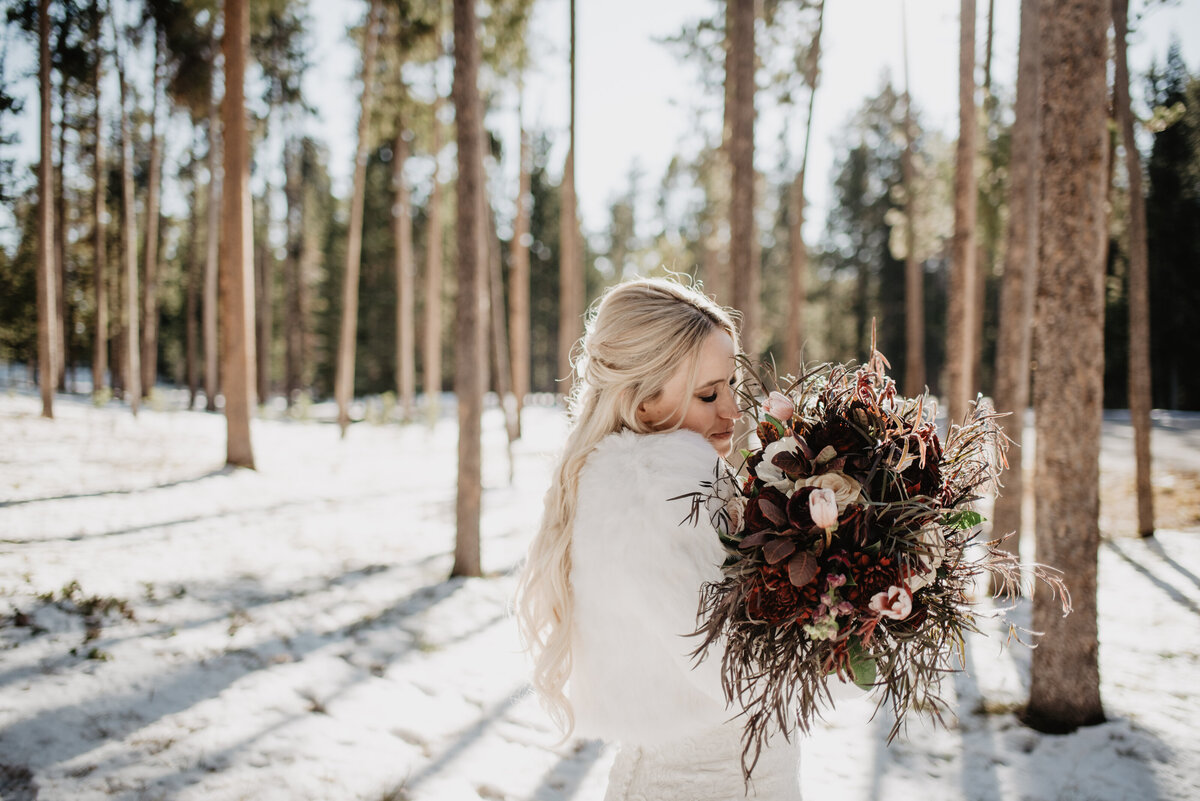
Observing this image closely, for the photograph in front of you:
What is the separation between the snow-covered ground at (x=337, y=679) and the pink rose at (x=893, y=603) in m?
1.09

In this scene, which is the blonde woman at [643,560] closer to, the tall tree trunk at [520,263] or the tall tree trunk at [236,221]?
the tall tree trunk at [236,221]

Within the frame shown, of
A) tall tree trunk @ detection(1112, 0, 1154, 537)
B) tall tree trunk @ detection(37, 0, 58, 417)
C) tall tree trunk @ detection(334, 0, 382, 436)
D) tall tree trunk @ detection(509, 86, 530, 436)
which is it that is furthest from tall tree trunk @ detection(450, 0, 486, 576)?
tall tree trunk @ detection(509, 86, 530, 436)

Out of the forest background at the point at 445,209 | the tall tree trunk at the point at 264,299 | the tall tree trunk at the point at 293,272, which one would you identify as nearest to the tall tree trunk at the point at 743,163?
the forest background at the point at 445,209

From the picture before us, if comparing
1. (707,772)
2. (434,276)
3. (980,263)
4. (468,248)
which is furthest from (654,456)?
(434,276)

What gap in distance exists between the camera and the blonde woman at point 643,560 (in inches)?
55.1

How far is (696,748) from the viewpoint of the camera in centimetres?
154

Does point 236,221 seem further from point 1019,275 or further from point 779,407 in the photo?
point 1019,275

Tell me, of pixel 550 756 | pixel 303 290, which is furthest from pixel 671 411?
pixel 303 290

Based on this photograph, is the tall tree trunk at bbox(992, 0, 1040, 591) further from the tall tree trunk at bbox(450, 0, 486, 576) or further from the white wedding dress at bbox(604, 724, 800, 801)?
the white wedding dress at bbox(604, 724, 800, 801)

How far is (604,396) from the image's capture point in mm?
1768

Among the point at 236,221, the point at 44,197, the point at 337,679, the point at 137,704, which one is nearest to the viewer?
the point at 137,704

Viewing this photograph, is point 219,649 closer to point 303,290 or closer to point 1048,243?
point 1048,243

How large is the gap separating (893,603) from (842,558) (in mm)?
118

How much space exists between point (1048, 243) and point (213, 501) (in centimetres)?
978
